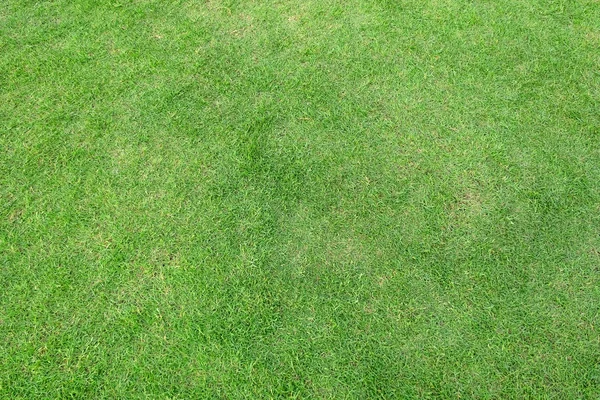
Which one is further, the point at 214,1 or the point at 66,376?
the point at 214,1

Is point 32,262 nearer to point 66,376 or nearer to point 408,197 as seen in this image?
point 66,376

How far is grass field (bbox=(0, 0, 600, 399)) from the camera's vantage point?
2146mm

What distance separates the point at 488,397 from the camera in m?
2.06

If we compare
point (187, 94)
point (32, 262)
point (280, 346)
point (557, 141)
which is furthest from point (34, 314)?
point (557, 141)

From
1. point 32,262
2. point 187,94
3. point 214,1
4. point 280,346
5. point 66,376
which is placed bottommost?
point 280,346

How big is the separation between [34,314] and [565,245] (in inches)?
102

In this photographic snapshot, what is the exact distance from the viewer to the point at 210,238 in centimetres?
248

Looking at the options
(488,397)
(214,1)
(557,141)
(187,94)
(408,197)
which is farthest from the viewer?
(214,1)

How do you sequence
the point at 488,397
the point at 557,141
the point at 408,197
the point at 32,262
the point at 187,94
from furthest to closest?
1. the point at 187,94
2. the point at 557,141
3. the point at 408,197
4. the point at 32,262
5. the point at 488,397

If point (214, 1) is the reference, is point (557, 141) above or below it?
below

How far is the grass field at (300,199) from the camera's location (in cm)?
215

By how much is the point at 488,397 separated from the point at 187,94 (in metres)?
2.37

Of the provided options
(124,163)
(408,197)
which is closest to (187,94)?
(124,163)

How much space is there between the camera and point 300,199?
2.63 meters
